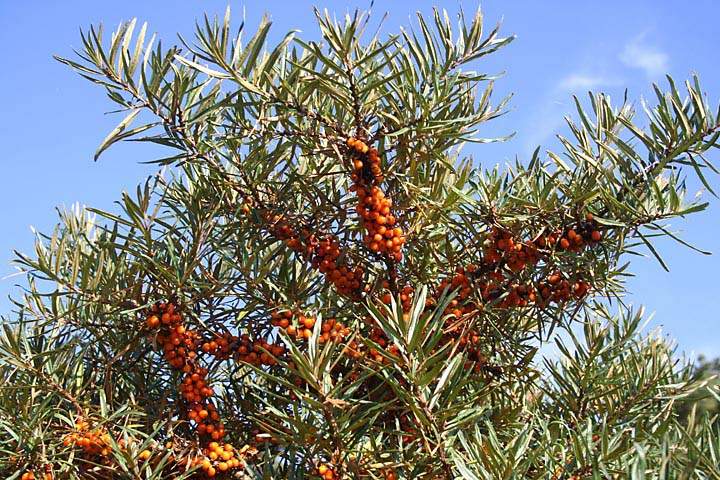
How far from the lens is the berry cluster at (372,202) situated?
1417 mm

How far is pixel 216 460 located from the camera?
4.74 feet

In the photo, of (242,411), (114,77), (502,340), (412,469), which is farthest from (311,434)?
(114,77)

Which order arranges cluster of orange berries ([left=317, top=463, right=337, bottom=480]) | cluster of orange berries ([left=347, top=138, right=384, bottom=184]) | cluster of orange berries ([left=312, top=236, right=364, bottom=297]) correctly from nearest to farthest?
cluster of orange berries ([left=317, top=463, right=337, bottom=480]), cluster of orange berries ([left=347, top=138, right=384, bottom=184]), cluster of orange berries ([left=312, top=236, right=364, bottom=297])

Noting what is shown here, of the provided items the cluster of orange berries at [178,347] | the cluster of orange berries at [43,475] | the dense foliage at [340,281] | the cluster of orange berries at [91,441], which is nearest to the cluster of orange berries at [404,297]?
the dense foliage at [340,281]

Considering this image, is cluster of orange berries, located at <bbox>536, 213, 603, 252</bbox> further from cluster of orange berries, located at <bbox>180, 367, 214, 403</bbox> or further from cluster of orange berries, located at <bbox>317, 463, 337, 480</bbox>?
cluster of orange berries, located at <bbox>180, 367, 214, 403</bbox>

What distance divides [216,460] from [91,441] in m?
0.23

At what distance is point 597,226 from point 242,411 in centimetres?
80

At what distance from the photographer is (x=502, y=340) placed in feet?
5.30

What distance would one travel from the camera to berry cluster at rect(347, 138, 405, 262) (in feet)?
4.65

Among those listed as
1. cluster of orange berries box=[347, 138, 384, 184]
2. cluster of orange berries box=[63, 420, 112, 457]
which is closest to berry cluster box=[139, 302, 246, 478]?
cluster of orange berries box=[63, 420, 112, 457]

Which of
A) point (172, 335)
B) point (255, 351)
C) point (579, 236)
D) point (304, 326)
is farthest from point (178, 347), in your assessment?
point (579, 236)

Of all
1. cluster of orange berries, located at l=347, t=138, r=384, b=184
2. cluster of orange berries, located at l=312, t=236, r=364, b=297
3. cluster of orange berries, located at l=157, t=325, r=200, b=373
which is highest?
cluster of orange berries, located at l=347, t=138, r=384, b=184

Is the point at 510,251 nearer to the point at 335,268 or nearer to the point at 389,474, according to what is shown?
the point at 335,268

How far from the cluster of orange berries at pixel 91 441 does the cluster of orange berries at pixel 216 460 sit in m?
0.16
